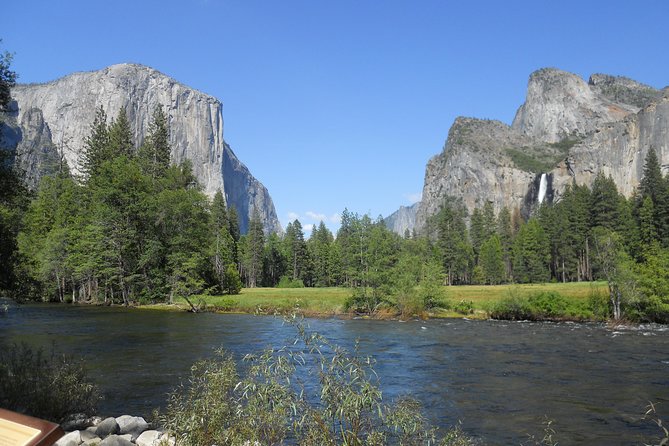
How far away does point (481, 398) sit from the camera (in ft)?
51.0

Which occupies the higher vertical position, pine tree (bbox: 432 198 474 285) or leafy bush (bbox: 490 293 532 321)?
pine tree (bbox: 432 198 474 285)

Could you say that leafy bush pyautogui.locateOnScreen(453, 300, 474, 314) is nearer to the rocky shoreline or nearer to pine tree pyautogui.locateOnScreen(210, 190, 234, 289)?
pine tree pyautogui.locateOnScreen(210, 190, 234, 289)

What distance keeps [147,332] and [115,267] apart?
29.9 m

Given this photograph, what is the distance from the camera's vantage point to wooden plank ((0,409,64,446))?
2.18 m

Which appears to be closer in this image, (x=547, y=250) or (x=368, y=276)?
(x=368, y=276)

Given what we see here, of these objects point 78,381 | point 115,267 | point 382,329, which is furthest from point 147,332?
point 115,267

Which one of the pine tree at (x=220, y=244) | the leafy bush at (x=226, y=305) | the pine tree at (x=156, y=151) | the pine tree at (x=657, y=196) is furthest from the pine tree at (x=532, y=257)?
the pine tree at (x=156, y=151)

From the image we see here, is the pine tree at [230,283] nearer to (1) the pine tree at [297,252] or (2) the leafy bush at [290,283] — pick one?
(2) the leafy bush at [290,283]

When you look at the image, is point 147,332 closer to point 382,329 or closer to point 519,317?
point 382,329

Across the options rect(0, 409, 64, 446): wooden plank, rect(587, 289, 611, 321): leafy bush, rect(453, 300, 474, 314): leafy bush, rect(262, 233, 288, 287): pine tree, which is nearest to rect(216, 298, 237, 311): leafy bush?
rect(453, 300, 474, 314): leafy bush

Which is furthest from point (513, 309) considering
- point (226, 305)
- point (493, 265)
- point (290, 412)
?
point (493, 265)

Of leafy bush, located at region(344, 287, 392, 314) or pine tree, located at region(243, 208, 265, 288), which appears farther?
pine tree, located at region(243, 208, 265, 288)

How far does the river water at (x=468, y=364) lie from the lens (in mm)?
13242

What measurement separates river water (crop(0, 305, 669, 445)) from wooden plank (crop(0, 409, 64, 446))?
11.1 metres
